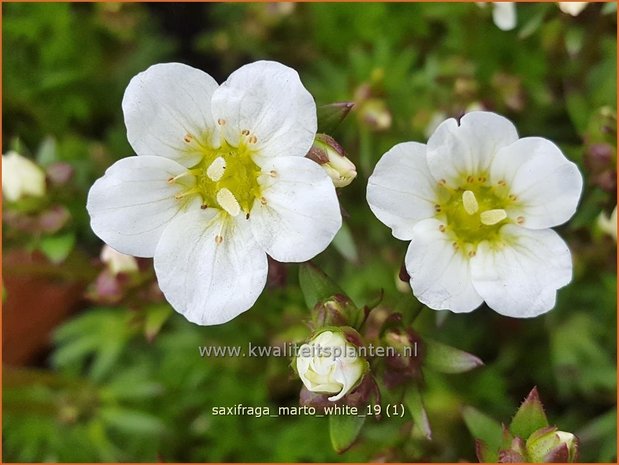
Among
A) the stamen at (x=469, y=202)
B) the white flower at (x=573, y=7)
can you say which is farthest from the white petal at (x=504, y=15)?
the stamen at (x=469, y=202)

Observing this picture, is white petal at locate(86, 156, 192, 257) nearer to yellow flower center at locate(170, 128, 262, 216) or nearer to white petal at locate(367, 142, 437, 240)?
yellow flower center at locate(170, 128, 262, 216)

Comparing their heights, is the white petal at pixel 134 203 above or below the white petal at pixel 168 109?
below

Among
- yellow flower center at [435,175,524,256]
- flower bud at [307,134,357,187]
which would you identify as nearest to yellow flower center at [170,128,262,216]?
flower bud at [307,134,357,187]

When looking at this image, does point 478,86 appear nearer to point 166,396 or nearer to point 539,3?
point 539,3

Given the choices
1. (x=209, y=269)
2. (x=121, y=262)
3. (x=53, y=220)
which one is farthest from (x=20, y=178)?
(x=209, y=269)

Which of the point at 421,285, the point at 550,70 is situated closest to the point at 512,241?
the point at 421,285

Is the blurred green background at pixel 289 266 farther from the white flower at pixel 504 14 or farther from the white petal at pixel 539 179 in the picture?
the white petal at pixel 539 179
